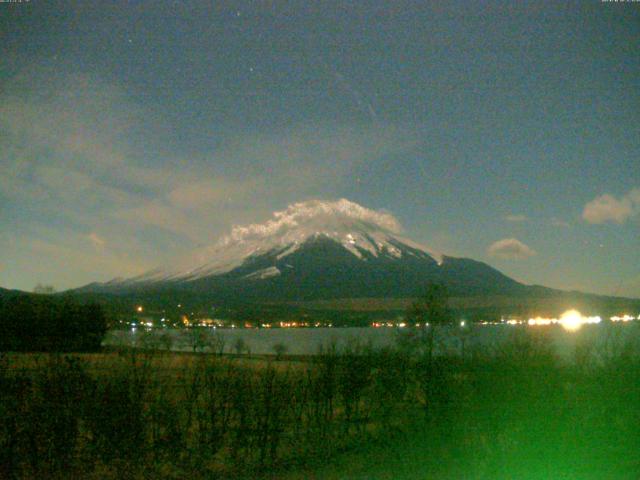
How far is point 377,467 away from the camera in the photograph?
8.79 metres

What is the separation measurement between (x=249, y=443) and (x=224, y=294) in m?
106

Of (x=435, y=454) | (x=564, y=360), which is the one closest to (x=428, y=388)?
(x=564, y=360)

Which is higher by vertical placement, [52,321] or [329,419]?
[52,321]

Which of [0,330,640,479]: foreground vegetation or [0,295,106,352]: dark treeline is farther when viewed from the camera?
[0,295,106,352]: dark treeline

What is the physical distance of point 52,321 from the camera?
3034 centimetres

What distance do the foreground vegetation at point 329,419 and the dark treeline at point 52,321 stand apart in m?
11.4

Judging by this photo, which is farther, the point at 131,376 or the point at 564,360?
the point at 564,360

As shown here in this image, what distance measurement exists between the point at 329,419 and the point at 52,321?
2223 centimetres

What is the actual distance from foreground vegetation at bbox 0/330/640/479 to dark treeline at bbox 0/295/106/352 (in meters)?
11.4

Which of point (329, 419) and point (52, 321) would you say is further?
point (52, 321)

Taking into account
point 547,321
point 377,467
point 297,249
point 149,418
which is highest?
point 297,249

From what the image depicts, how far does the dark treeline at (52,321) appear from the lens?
81.3 ft

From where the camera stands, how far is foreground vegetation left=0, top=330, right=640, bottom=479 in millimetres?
7883

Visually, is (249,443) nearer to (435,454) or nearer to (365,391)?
(435,454)
